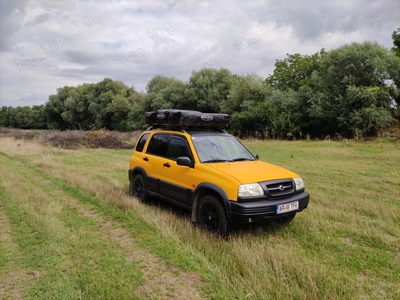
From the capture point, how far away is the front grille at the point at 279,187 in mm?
4504

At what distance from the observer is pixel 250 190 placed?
436cm

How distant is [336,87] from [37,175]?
23.4 metres

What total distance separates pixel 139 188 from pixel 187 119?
7.33 ft

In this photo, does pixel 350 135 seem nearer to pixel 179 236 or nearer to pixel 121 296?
pixel 179 236

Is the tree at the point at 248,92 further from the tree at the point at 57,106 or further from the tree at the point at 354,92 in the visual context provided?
the tree at the point at 57,106

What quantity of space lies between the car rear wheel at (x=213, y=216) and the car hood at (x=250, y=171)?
51 centimetres

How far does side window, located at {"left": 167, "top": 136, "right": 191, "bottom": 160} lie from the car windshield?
8.5 inches

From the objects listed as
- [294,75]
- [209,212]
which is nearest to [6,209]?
[209,212]

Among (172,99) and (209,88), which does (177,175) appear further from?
(172,99)

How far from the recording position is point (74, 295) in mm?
3086

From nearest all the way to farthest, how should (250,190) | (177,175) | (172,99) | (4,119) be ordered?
(250,190)
(177,175)
(172,99)
(4,119)

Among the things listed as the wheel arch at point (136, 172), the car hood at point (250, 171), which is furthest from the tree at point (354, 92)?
the wheel arch at point (136, 172)

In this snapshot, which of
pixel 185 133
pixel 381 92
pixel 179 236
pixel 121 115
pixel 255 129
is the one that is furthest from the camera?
pixel 121 115

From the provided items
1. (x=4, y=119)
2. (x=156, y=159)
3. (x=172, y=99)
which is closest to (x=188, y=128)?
(x=156, y=159)
